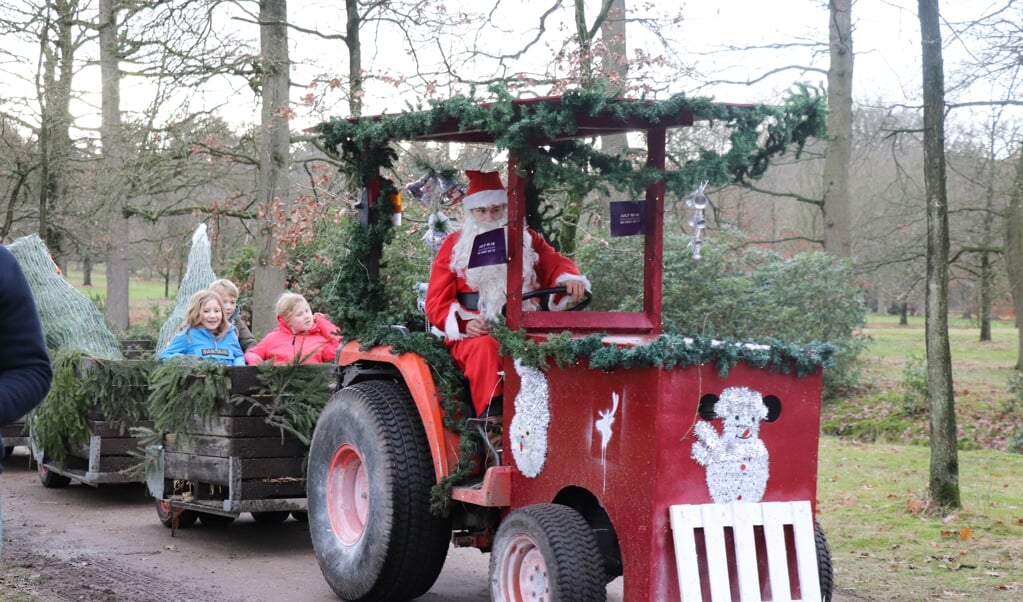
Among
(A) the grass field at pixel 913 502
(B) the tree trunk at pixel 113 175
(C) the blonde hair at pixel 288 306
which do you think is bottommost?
(A) the grass field at pixel 913 502

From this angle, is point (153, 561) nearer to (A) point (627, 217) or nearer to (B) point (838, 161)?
(A) point (627, 217)

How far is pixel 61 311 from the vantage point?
11.1 metres

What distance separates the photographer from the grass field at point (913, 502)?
680 centimetres

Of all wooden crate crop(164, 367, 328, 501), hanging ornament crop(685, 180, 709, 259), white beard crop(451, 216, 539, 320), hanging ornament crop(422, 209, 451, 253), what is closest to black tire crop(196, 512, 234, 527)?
wooden crate crop(164, 367, 328, 501)

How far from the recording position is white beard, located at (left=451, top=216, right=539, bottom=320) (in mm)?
6035

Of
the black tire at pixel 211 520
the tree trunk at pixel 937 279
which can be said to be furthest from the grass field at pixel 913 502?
the black tire at pixel 211 520

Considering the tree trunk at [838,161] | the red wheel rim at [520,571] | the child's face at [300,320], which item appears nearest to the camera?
the red wheel rim at [520,571]

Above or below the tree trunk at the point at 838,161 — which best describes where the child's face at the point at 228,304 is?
below

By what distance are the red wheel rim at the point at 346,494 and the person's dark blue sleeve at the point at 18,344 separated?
317 cm

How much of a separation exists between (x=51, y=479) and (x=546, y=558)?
23.9 ft

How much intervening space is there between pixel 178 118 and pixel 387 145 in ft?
36.1

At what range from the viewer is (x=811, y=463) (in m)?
4.99

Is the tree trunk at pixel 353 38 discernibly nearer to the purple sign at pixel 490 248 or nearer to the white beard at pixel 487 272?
the white beard at pixel 487 272

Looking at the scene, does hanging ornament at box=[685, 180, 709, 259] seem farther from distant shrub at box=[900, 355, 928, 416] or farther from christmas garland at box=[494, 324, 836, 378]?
distant shrub at box=[900, 355, 928, 416]
